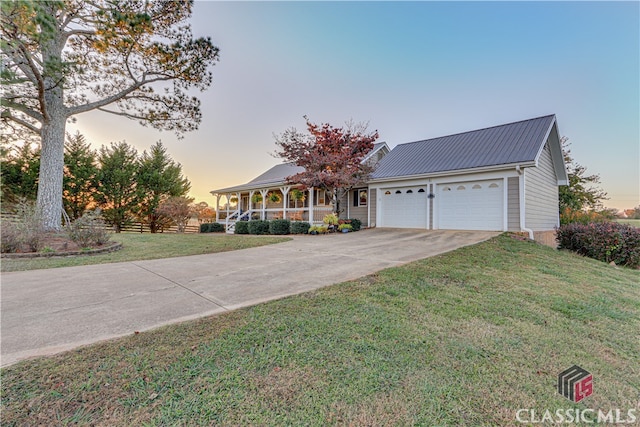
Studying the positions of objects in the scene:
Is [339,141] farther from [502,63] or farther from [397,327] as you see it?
[397,327]

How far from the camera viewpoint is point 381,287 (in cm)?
424

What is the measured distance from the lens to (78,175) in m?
19.7

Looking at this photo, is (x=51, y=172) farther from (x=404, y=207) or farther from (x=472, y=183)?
(x=472, y=183)

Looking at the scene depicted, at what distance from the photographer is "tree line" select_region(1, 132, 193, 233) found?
1778 centimetres

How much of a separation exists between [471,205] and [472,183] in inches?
37.0

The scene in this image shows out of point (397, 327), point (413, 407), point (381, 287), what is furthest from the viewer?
point (381, 287)

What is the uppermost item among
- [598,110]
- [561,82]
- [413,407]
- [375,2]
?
[375,2]

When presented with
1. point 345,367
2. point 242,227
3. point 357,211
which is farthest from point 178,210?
point 345,367

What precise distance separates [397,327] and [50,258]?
8.81 meters

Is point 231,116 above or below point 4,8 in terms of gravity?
above

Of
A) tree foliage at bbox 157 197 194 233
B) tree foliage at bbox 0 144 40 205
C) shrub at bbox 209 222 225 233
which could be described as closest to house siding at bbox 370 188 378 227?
shrub at bbox 209 222 225 233

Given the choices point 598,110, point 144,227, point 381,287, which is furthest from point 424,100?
point 144,227

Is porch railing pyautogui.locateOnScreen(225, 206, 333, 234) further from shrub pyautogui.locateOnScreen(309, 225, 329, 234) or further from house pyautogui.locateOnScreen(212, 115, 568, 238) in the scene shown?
shrub pyautogui.locateOnScreen(309, 225, 329, 234)

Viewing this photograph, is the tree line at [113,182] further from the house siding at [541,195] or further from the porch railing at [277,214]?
the house siding at [541,195]
